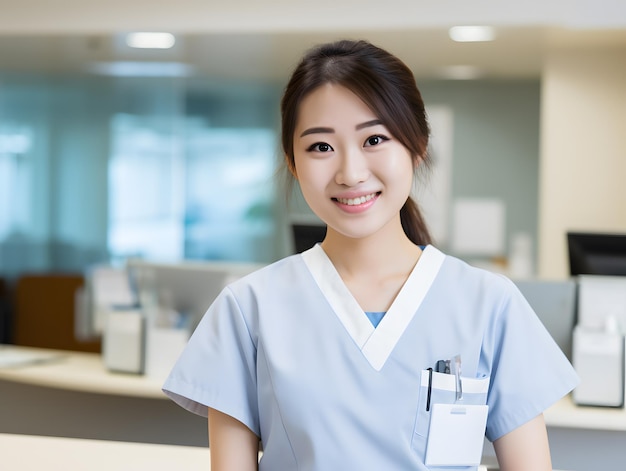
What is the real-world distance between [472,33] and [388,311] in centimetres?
A: 299

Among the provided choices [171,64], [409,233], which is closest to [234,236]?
[171,64]

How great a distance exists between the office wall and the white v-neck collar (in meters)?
3.31

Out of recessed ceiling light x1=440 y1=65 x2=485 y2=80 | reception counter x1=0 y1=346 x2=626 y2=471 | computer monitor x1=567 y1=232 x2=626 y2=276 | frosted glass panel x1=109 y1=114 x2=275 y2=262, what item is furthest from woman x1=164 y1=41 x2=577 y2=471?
frosted glass panel x1=109 y1=114 x2=275 y2=262

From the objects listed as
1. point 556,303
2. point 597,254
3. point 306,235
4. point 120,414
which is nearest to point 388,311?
point 306,235

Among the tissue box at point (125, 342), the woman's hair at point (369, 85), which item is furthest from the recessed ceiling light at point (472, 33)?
the woman's hair at point (369, 85)

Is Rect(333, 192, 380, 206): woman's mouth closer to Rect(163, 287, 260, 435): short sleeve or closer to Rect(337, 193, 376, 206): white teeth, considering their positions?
Rect(337, 193, 376, 206): white teeth

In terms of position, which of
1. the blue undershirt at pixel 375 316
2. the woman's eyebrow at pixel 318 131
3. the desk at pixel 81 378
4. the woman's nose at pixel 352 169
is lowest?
the desk at pixel 81 378

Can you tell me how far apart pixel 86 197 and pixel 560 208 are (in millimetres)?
3010

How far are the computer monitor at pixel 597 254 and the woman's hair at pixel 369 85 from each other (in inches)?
75.6

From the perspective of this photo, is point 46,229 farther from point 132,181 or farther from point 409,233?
point 409,233

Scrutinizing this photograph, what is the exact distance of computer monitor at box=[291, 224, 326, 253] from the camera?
9.27 ft

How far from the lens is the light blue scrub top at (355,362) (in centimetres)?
116

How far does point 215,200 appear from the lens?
568 cm

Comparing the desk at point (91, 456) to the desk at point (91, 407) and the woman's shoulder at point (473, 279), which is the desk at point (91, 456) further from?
the desk at point (91, 407)
